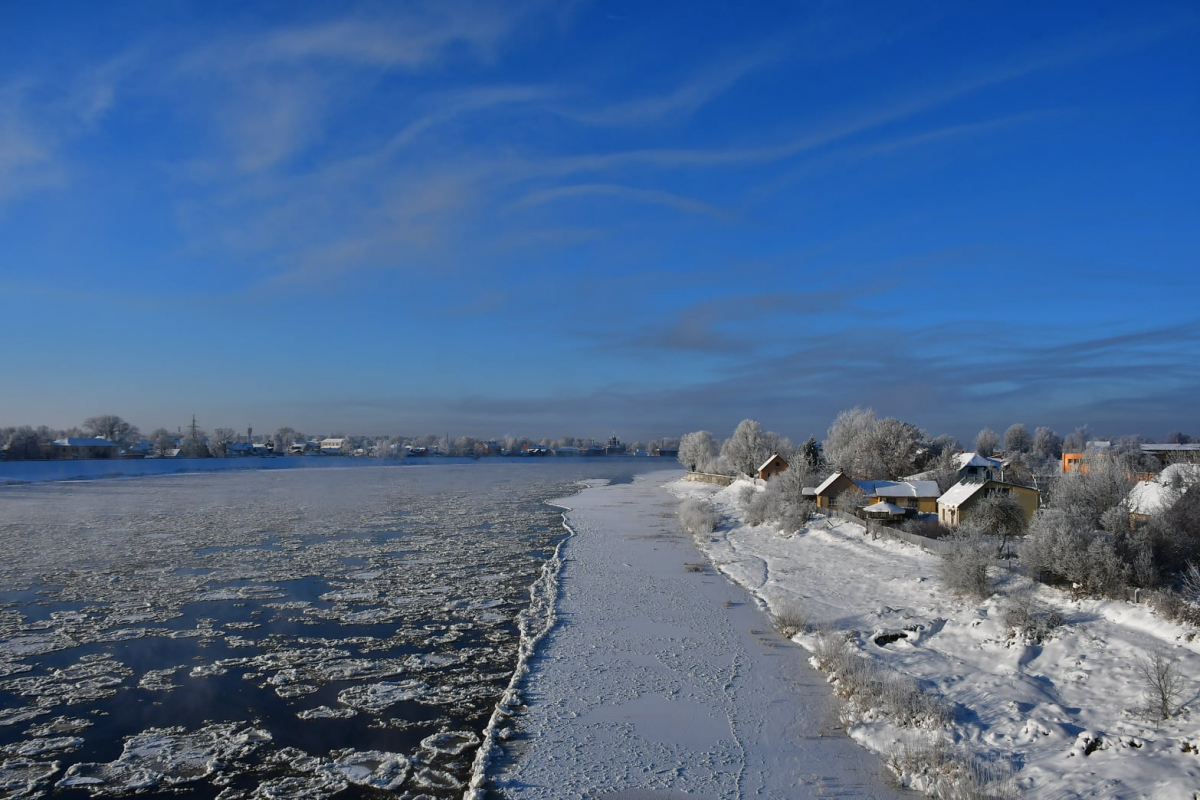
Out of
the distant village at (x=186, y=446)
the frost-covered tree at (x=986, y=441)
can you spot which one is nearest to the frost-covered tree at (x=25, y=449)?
the distant village at (x=186, y=446)

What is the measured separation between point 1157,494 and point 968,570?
36.4 feet

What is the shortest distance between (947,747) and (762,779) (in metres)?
2.67

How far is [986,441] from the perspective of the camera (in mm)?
89500

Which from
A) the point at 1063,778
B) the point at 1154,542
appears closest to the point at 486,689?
the point at 1063,778

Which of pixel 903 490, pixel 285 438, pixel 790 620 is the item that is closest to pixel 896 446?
pixel 903 490

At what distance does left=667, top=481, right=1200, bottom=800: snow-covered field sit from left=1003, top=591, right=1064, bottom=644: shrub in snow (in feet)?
0.38

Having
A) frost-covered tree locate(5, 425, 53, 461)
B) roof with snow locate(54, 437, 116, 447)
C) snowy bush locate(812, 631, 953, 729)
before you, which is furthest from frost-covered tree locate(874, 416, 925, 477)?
roof with snow locate(54, 437, 116, 447)

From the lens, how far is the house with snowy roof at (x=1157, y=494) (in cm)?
1918

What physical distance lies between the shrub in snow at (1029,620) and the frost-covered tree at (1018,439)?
315 feet

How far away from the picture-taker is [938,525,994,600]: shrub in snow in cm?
1576

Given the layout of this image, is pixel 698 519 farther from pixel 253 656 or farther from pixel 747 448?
pixel 747 448

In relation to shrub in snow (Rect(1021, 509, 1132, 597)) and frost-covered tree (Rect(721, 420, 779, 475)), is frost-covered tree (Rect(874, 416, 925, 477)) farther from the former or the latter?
shrub in snow (Rect(1021, 509, 1132, 597))

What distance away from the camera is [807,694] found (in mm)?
12023

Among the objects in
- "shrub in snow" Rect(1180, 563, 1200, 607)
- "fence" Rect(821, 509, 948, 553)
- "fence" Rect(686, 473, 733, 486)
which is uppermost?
"shrub in snow" Rect(1180, 563, 1200, 607)
